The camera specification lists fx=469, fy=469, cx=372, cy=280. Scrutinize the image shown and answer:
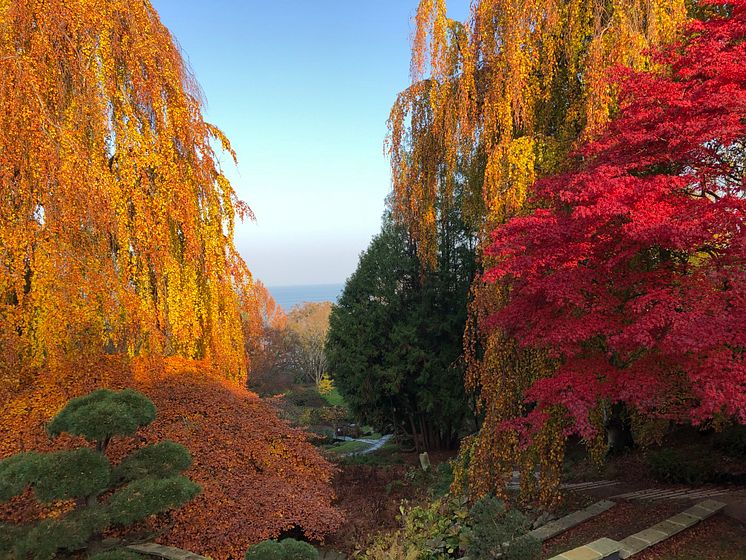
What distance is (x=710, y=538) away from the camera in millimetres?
4488

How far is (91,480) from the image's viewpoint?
394 centimetres

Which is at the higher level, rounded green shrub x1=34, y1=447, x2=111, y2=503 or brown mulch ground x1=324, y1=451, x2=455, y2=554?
rounded green shrub x1=34, y1=447, x2=111, y2=503

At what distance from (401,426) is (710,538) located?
1118cm

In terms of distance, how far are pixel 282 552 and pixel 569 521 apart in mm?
3232

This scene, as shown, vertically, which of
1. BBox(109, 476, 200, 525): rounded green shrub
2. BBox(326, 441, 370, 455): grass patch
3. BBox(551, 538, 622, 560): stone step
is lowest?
BBox(326, 441, 370, 455): grass patch

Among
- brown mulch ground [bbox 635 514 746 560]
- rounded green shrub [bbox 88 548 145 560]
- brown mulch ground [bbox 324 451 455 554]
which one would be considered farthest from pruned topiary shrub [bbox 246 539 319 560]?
brown mulch ground [bbox 635 514 746 560]

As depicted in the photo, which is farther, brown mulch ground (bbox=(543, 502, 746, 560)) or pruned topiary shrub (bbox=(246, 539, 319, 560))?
brown mulch ground (bbox=(543, 502, 746, 560))

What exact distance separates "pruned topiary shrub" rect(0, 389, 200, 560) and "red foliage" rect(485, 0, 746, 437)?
12.0 feet

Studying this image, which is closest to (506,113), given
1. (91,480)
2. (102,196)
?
(102,196)

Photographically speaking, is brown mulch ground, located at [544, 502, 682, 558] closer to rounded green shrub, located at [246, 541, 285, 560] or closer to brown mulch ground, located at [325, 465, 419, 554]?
brown mulch ground, located at [325, 465, 419, 554]

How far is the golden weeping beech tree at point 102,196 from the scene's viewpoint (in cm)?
452

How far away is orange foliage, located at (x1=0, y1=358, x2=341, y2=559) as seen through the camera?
4965 millimetres

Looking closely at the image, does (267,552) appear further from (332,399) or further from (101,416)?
(332,399)

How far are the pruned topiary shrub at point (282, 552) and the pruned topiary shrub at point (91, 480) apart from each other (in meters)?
0.95
